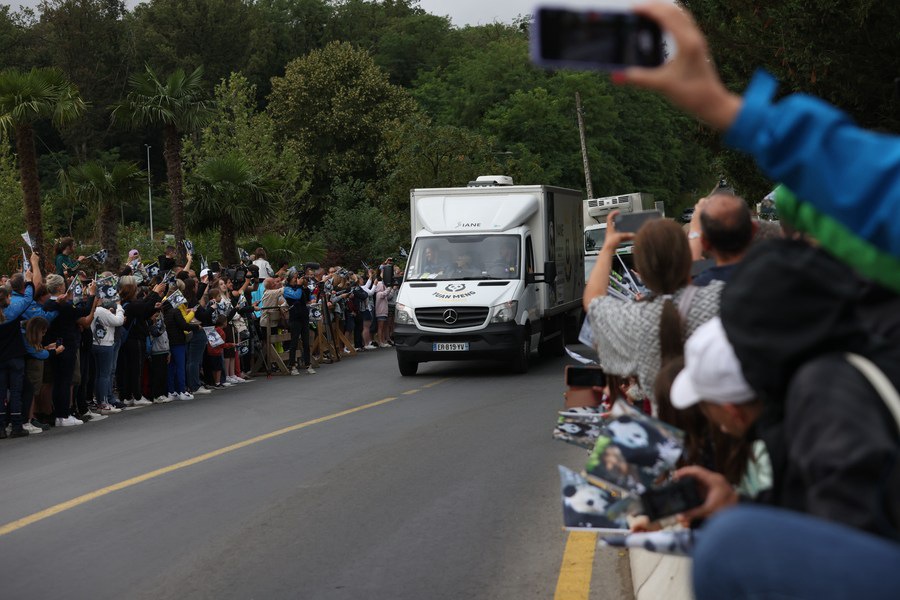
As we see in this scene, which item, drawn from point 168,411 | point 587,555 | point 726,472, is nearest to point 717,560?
point 726,472

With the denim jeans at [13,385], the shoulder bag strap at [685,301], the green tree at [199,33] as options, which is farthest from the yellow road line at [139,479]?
the green tree at [199,33]

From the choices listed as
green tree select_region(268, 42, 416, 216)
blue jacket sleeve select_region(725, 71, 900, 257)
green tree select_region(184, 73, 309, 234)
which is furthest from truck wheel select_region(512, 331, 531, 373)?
green tree select_region(268, 42, 416, 216)

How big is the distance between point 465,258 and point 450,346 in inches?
68.9

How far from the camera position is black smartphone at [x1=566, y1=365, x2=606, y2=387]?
596 centimetres

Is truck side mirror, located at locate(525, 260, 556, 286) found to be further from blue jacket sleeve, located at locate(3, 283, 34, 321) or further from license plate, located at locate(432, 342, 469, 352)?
blue jacket sleeve, located at locate(3, 283, 34, 321)

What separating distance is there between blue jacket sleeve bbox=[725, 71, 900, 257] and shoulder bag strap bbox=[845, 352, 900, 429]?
0.70 feet

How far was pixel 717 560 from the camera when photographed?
223 cm

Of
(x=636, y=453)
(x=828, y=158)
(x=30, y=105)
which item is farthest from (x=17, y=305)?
(x=30, y=105)

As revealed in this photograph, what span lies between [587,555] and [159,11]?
83.9 m

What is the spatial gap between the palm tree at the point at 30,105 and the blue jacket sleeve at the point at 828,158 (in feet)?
95.2

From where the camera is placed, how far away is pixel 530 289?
68.8ft

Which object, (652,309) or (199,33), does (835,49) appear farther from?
(199,33)

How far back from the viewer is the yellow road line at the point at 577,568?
6.55 metres

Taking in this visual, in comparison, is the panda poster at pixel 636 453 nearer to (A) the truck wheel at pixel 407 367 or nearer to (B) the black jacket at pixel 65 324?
(B) the black jacket at pixel 65 324
